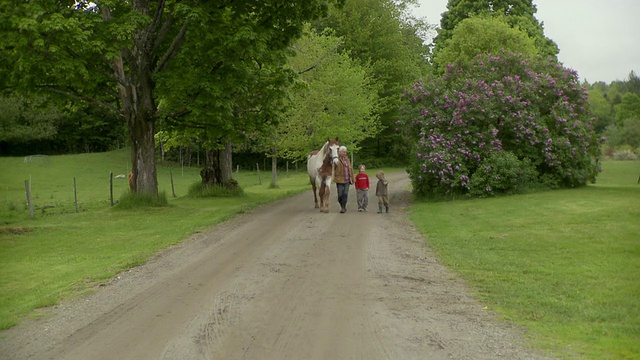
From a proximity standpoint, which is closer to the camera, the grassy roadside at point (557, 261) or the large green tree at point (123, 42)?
the grassy roadside at point (557, 261)

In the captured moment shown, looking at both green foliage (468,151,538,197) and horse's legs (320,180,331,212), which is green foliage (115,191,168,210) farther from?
green foliage (468,151,538,197)

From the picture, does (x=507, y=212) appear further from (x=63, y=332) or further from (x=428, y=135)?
(x=63, y=332)

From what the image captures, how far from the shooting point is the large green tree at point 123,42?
1795 cm

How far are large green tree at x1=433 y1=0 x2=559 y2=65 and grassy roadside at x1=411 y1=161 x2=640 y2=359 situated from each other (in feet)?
105

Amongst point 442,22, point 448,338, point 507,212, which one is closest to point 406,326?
point 448,338

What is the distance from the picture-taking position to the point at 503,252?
12.4 meters

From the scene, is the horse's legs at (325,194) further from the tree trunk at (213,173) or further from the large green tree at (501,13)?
the large green tree at (501,13)

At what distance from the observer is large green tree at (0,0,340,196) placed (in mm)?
17953

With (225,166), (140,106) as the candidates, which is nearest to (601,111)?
(225,166)

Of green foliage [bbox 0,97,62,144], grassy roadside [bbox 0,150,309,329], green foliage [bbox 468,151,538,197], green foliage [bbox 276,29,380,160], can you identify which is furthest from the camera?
green foliage [bbox 0,97,62,144]

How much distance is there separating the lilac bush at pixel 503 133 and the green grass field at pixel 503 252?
4.30ft

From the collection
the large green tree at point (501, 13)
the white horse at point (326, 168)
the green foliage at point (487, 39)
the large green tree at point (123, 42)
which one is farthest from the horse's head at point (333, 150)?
the large green tree at point (501, 13)

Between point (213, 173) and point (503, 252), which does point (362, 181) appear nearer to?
point (503, 252)

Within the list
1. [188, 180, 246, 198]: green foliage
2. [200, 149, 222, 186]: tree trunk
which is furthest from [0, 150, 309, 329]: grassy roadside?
[200, 149, 222, 186]: tree trunk
